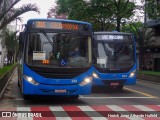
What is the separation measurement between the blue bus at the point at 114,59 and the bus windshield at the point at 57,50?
4.76 m

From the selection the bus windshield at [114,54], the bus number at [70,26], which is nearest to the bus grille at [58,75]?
the bus number at [70,26]

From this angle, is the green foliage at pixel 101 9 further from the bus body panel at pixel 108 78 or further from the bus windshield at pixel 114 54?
the bus body panel at pixel 108 78

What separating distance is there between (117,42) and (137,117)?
8.82 metres

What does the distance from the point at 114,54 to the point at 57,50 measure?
19.7 ft

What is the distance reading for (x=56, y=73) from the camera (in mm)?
13750

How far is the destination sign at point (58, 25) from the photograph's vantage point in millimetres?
14133

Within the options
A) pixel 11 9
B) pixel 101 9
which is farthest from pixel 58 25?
pixel 101 9

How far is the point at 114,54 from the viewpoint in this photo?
19422 millimetres

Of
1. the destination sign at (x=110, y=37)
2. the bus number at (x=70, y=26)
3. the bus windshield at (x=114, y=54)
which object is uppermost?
the bus number at (x=70, y=26)

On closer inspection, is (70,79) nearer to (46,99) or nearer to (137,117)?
(46,99)

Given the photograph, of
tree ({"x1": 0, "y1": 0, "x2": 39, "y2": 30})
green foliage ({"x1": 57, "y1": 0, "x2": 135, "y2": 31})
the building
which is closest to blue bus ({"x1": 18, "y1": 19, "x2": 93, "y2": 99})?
tree ({"x1": 0, "y1": 0, "x2": 39, "y2": 30})

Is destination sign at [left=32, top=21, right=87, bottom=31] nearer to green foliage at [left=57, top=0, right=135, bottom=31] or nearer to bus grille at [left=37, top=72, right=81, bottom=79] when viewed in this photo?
bus grille at [left=37, top=72, right=81, bottom=79]

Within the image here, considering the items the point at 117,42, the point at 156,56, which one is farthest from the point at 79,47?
the point at 156,56

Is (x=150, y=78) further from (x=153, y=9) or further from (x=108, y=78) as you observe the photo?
(x=108, y=78)
